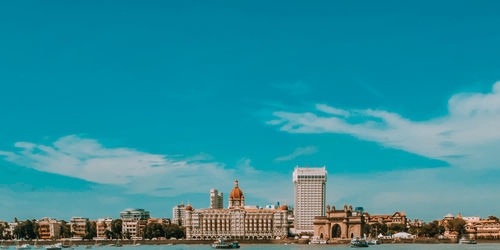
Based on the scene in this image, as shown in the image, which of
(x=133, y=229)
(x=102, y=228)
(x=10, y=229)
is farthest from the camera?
(x=102, y=228)

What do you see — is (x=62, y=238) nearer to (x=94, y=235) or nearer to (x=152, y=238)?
(x=94, y=235)

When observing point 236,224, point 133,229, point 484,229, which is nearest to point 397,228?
point 484,229

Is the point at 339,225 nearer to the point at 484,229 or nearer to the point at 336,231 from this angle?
the point at 336,231

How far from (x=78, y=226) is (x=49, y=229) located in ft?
32.0

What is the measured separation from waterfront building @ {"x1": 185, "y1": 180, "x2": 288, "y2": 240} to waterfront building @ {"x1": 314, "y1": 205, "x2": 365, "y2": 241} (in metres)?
10.9

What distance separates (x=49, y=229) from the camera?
16650 centimetres

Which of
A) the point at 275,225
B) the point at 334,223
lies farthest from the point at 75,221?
the point at 334,223

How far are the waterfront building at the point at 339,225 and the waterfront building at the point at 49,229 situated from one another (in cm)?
6889

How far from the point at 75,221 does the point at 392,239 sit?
3502 inches

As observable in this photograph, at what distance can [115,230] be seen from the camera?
534 feet

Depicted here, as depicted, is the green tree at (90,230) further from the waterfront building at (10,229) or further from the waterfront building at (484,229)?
the waterfront building at (484,229)

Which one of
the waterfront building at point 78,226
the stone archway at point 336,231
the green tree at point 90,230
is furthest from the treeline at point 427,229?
the waterfront building at point 78,226

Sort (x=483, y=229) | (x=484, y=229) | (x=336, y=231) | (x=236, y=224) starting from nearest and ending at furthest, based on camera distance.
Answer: (x=484, y=229)
(x=483, y=229)
(x=336, y=231)
(x=236, y=224)

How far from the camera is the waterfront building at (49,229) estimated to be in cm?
16450
